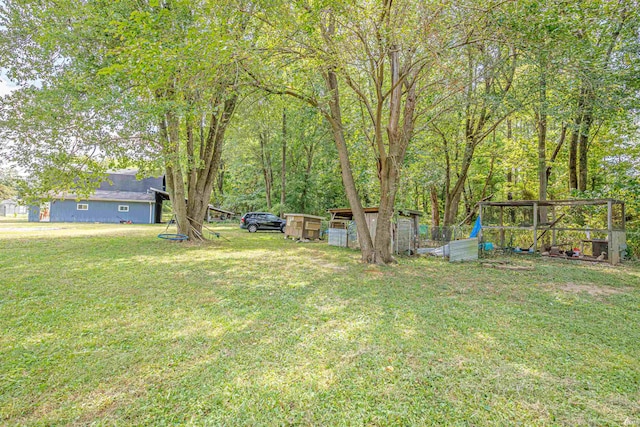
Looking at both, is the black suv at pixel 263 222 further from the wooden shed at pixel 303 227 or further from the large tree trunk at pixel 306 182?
the wooden shed at pixel 303 227

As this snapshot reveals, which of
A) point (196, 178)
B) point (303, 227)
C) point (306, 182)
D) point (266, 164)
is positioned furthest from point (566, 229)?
point (266, 164)

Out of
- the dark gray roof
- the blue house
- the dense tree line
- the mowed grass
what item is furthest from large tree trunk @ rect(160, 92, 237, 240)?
the dark gray roof

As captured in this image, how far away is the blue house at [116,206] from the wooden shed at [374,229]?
1697 cm

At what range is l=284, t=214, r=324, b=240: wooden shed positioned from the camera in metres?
14.8

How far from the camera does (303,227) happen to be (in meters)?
14.8

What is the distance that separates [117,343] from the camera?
3.10 meters

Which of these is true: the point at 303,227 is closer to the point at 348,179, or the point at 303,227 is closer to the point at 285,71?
the point at 348,179

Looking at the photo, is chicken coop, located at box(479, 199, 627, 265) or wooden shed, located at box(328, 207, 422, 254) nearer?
chicken coop, located at box(479, 199, 627, 265)

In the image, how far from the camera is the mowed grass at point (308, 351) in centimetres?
213

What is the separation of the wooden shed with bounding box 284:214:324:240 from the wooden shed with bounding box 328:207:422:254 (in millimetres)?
1546

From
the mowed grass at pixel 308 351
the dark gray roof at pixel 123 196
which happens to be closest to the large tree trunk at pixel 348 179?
the mowed grass at pixel 308 351

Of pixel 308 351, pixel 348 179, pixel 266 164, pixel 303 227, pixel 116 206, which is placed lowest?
pixel 308 351

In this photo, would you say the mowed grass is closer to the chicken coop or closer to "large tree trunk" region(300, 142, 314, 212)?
the chicken coop

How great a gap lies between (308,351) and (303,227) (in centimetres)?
1185
